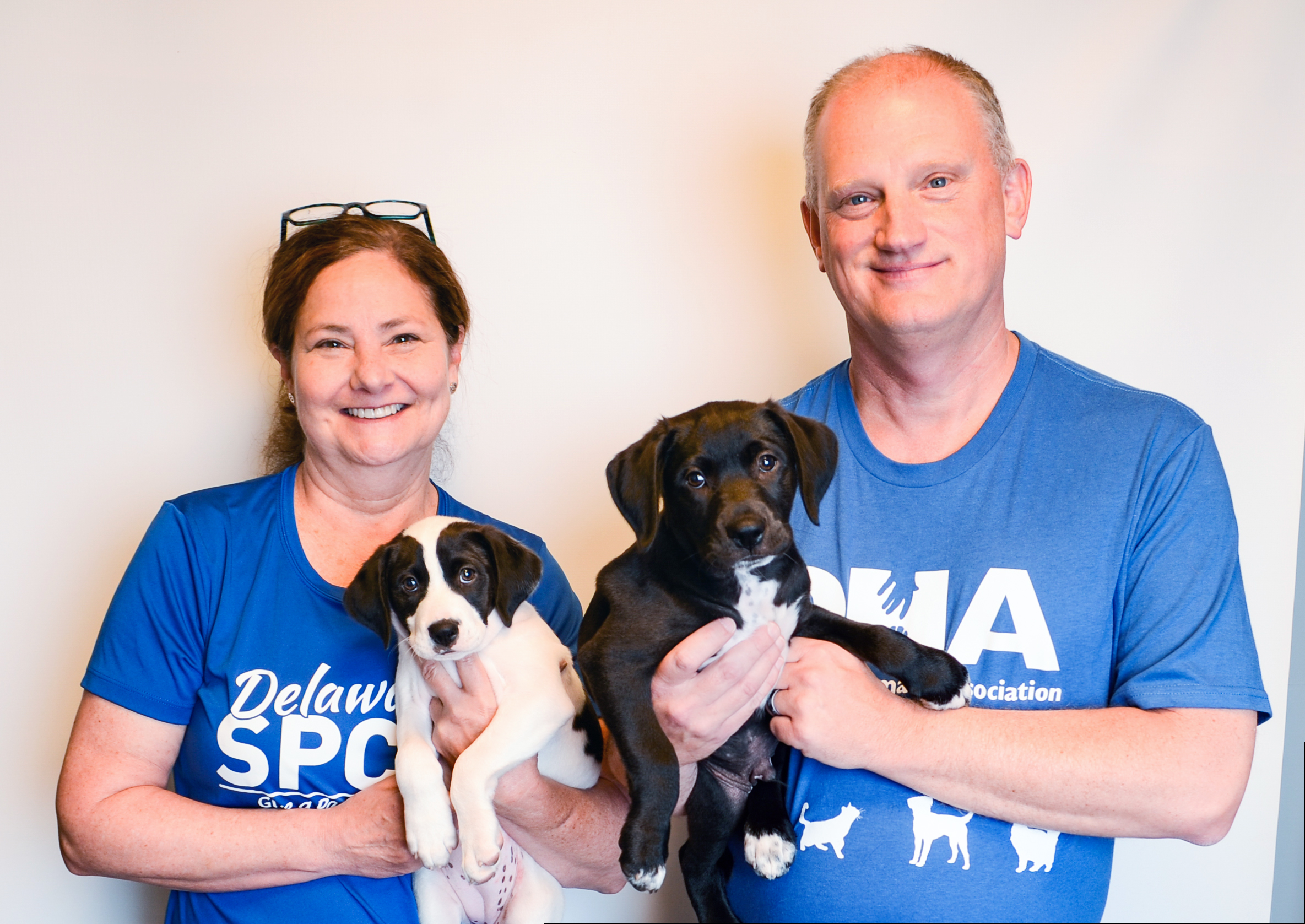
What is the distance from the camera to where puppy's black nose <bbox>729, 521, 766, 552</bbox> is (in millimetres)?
1629

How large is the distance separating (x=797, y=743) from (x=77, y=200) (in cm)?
229

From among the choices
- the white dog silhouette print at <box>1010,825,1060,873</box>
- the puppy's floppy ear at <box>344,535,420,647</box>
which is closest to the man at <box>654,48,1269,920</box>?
the white dog silhouette print at <box>1010,825,1060,873</box>

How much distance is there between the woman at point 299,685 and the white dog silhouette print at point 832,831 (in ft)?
1.39

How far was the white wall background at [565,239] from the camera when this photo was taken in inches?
101

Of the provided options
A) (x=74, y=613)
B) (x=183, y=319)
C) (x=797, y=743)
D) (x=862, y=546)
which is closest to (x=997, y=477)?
(x=862, y=546)

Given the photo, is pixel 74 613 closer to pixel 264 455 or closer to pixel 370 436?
pixel 264 455

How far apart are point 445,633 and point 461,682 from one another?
0.54 feet

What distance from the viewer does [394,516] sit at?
222cm

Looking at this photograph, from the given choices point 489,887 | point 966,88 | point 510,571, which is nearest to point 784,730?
point 510,571

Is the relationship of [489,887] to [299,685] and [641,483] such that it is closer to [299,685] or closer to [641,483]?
[299,685]

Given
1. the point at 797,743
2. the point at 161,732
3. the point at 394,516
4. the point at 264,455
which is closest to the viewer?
the point at 797,743

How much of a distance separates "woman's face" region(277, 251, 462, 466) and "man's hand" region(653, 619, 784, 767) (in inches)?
29.6

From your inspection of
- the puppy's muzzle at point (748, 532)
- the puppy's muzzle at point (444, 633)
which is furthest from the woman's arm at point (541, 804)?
the puppy's muzzle at point (748, 532)

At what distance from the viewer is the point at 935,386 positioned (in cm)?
202
